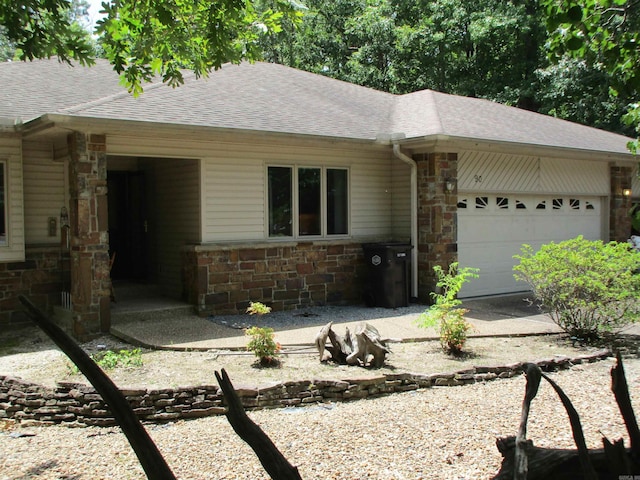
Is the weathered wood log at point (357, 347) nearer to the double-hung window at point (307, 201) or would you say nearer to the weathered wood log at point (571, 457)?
the double-hung window at point (307, 201)

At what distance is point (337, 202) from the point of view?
38.5 ft

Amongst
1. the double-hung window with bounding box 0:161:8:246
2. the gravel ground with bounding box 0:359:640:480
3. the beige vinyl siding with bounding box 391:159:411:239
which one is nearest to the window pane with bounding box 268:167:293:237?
the beige vinyl siding with bounding box 391:159:411:239

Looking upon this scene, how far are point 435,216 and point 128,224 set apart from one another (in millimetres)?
6221

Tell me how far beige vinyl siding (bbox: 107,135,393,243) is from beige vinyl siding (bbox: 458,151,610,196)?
1.80 metres

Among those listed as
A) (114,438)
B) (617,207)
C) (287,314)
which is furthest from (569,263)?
(617,207)

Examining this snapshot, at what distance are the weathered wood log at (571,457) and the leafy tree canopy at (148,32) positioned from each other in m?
3.90

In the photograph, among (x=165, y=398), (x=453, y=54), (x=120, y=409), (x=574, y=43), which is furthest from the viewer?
(x=453, y=54)

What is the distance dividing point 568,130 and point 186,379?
1191 cm

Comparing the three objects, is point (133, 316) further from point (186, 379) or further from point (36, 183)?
point (186, 379)

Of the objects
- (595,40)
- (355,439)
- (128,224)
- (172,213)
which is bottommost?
(355,439)

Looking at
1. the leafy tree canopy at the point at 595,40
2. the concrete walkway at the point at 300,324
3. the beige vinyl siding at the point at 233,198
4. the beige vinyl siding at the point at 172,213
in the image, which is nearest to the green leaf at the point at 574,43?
the leafy tree canopy at the point at 595,40

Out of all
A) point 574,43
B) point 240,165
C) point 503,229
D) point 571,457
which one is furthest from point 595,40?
point 503,229

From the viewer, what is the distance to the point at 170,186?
11102 millimetres

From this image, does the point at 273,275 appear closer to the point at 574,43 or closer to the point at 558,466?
the point at 574,43
